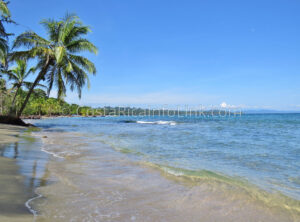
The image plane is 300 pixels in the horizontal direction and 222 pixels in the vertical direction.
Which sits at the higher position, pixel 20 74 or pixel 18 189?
pixel 20 74

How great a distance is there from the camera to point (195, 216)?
2.66m

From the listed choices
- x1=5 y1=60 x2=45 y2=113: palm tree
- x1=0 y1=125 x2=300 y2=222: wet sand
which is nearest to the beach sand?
x1=0 y1=125 x2=300 y2=222: wet sand

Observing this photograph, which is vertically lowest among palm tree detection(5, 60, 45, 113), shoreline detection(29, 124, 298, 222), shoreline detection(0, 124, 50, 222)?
shoreline detection(29, 124, 298, 222)

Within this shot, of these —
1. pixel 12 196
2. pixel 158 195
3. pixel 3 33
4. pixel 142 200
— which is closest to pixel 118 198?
pixel 142 200

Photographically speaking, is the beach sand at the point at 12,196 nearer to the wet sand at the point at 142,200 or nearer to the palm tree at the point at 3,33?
the wet sand at the point at 142,200

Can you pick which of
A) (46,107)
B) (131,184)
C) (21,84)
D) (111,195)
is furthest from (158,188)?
(46,107)

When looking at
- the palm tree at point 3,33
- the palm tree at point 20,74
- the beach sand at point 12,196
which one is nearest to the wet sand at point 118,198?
the beach sand at point 12,196

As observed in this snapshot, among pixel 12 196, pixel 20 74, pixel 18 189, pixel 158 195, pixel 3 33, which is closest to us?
pixel 12 196

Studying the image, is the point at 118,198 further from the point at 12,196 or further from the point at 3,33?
the point at 3,33

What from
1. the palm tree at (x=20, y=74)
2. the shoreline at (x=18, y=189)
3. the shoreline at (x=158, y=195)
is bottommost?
the shoreline at (x=158, y=195)

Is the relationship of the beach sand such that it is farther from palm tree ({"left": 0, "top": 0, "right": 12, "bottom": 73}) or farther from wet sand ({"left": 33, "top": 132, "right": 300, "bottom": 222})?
palm tree ({"left": 0, "top": 0, "right": 12, "bottom": 73})

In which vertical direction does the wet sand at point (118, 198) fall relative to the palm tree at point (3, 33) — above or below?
below

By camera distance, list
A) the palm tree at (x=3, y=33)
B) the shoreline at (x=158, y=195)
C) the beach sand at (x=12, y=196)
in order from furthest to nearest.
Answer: the palm tree at (x=3, y=33) < the shoreline at (x=158, y=195) < the beach sand at (x=12, y=196)

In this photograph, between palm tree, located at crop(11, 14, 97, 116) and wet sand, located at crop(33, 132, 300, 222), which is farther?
palm tree, located at crop(11, 14, 97, 116)
